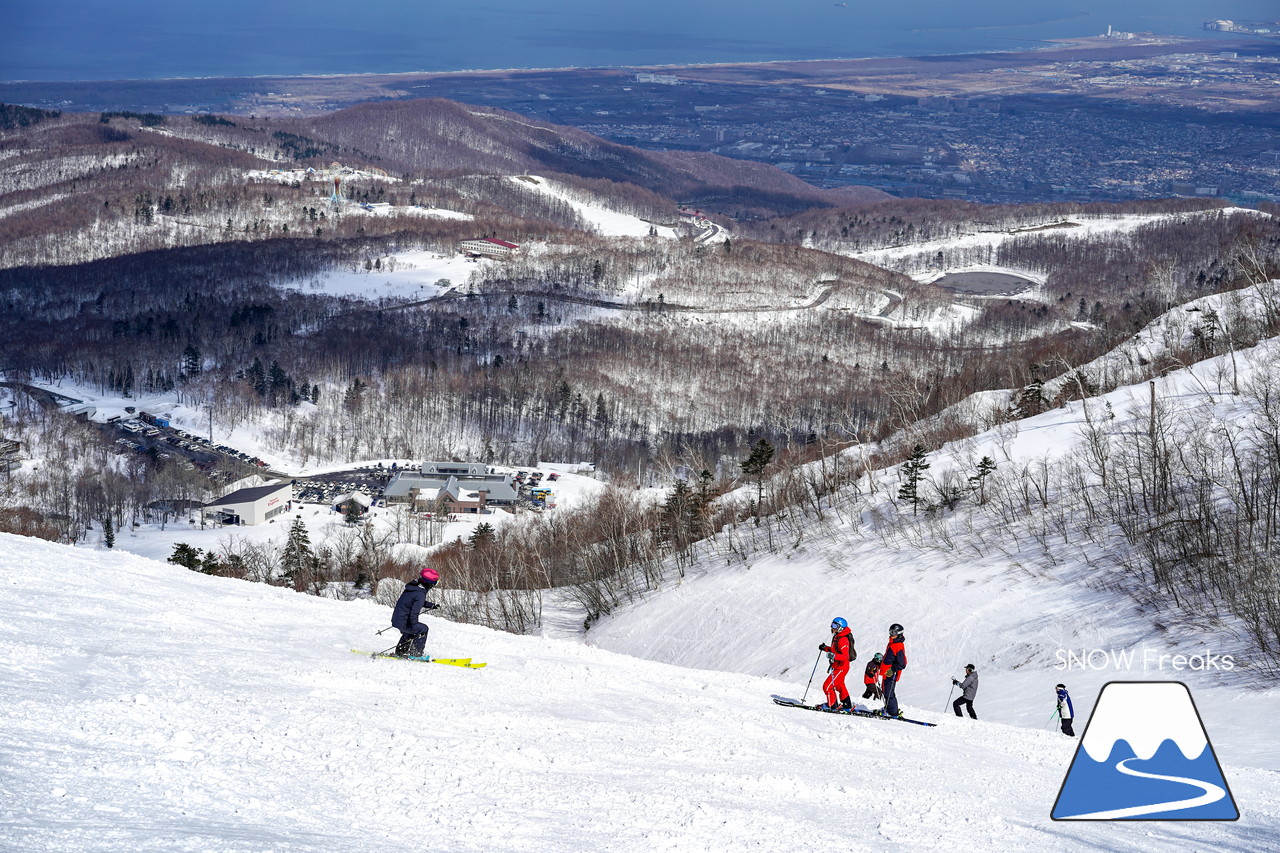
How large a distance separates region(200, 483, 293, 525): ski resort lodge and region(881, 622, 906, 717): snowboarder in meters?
56.9

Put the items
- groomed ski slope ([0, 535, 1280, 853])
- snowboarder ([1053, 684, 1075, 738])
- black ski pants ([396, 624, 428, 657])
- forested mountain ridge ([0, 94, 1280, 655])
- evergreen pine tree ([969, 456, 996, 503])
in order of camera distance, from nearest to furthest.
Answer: groomed ski slope ([0, 535, 1280, 853]) < black ski pants ([396, 624, 428, 657]) < snowboarder ([1053, 684, 1075, 738]) < evergreen pine tree ([969, 456, 996, 503]) < forested mountain ridge ([0, 94, 1280, 655])

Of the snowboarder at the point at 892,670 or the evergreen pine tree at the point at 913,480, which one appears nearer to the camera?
the snowboarder at the point at 892,670

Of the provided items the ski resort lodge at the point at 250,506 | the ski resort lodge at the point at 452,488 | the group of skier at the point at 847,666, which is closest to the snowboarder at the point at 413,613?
the group of skier at the point at 847,666

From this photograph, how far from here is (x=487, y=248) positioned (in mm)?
148000

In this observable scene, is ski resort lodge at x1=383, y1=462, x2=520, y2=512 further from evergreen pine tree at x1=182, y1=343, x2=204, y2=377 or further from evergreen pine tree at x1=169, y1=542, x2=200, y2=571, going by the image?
evergreen pine tree at x1=182, y1=343, x2=204, y2=377

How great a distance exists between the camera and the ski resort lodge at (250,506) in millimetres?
67438

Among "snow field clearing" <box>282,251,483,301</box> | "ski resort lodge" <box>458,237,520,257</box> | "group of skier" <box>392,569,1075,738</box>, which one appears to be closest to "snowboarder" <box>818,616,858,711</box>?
"group of skier" <box>392,569,1075,738</box>

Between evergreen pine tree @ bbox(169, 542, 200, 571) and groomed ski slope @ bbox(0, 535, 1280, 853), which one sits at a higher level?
evergreen pine tree @ bbox(169, 542, 200, 571)

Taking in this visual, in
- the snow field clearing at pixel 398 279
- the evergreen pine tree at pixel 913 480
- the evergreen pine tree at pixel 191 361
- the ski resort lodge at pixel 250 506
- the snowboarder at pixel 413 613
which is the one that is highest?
the snow field clearing at pixel 398 279

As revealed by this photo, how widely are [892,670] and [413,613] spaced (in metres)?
7.65

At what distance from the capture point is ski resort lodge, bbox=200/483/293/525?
6744 centimetres

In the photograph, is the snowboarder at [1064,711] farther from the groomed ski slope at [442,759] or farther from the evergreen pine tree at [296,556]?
the evergreen pine tree at [296,556]

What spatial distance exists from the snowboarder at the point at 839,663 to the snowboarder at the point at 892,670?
1.89ft

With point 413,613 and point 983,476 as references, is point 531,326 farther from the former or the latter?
point 413,613
